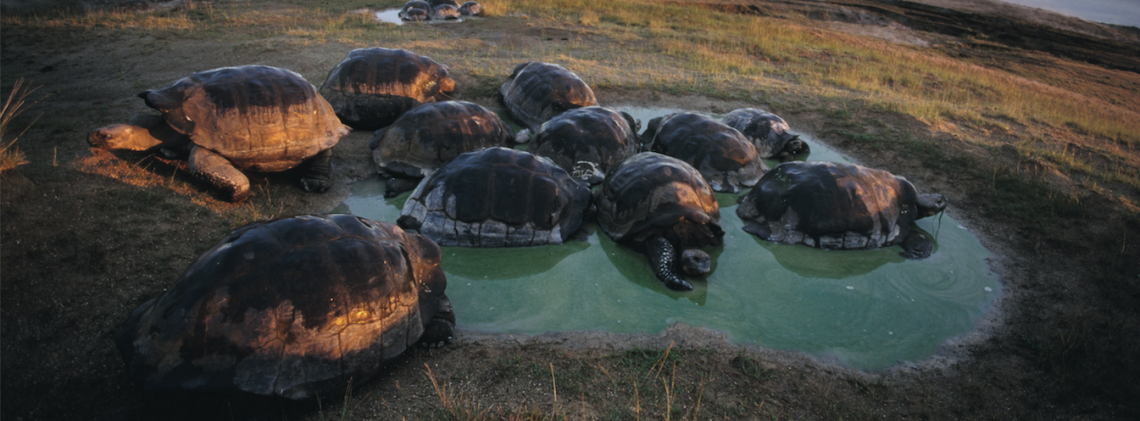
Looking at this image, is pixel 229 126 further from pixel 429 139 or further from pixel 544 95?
pixel 544 95

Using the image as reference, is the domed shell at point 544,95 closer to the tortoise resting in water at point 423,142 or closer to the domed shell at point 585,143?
the domed shell at point 585,143

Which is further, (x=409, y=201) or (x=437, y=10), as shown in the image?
(x=437, y=10)

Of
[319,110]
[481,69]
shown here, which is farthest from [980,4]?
[319,110]

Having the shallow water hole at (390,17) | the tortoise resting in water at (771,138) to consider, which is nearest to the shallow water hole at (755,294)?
the tortoise resting in water at (771,138)

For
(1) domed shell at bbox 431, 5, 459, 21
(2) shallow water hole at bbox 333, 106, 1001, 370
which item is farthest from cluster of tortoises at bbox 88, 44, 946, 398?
(1) domed shell at bbox 431, 5, 459, 21

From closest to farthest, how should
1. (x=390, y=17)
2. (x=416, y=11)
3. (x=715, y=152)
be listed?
(x=715, y=152), (x=416, y=11), (x=390, y=17)

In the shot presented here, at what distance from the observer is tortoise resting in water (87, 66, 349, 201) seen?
5656 mm

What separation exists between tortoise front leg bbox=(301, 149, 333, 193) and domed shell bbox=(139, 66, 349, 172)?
0.29m

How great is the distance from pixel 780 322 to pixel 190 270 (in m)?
4.73

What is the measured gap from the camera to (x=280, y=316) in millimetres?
3230

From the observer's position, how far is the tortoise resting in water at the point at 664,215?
5402mm

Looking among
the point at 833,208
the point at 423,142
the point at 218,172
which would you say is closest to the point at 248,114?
the point at 218,172

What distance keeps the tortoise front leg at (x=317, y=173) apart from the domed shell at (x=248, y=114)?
11.2 inches

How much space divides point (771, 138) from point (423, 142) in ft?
18.2
